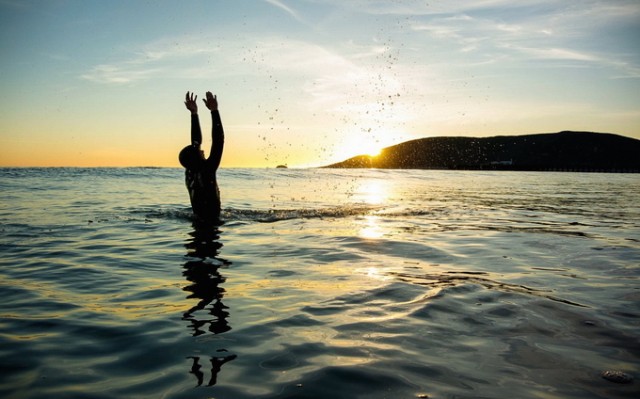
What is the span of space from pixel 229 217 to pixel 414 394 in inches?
414

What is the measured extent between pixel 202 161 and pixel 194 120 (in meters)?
0.97

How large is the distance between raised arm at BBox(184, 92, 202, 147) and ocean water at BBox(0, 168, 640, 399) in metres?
2.36

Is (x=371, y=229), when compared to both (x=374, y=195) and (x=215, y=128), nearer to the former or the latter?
(x=215, y=128)

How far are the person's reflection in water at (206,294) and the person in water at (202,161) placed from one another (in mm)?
1932

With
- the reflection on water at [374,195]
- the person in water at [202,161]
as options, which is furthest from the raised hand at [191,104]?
the reflection on water at [374,195]

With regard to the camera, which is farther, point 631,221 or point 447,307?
point 631,221

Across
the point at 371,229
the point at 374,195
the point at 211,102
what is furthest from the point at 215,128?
the point at 374,195

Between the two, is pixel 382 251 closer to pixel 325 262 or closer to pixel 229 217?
pixel 325 262

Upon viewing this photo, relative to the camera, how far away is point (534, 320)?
4129 millimetres

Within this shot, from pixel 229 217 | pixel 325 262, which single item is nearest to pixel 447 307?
pixel 325 262

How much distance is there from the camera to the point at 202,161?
9.88 m

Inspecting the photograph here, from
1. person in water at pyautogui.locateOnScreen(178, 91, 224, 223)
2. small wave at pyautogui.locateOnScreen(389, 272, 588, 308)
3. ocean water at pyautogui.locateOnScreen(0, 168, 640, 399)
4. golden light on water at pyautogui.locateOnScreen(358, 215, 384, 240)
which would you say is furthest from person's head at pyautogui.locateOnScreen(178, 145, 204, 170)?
small wave at pyautogui.locateOnScreen(389, 272, 588, 308)

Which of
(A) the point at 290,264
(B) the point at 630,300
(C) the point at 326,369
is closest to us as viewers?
(C) the point at 326,369

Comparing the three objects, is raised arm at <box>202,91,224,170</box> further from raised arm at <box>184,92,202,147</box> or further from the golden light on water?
the golden light on water
